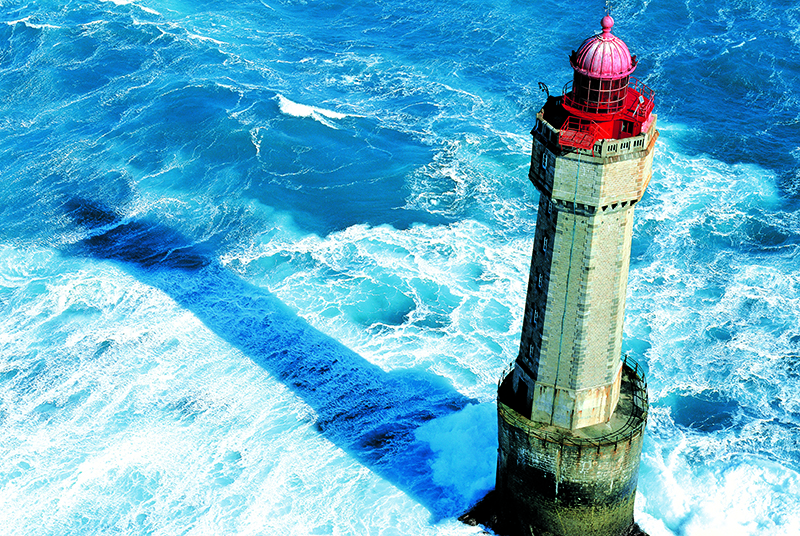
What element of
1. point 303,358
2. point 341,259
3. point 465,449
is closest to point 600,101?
point 465,449

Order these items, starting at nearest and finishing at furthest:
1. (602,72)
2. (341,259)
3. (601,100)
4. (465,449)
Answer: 1. (602,72)
2. (601,100)
3. (465,449)
4. (341,259)

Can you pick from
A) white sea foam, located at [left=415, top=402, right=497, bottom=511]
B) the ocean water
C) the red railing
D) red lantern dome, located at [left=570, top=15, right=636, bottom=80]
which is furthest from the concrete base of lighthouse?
red lantern dome, located at [left=570, top=15, right=636, bottom=80]

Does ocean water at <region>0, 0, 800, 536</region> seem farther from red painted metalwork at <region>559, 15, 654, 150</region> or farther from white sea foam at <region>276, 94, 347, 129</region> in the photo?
red painted metalwork at <region>559, 15, 654, 150</region>

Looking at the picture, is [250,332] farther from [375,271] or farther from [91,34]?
[91,34]

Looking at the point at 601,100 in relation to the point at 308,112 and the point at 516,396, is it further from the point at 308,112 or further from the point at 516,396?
the point at 308,112

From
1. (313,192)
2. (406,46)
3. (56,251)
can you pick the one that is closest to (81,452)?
(56,251)

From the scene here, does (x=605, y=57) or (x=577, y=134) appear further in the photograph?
(x=577, y=134)
